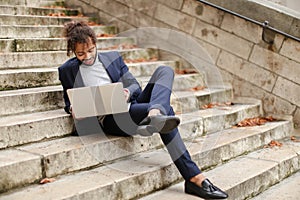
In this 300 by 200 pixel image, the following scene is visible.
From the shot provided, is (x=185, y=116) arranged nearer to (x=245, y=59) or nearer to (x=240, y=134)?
(x=240, y=134)

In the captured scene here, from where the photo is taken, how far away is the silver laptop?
349 cm

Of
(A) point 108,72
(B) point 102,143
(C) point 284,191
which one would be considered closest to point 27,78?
(A) point 108,72

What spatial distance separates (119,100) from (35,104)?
3.15ft

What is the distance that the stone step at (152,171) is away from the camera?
302cm

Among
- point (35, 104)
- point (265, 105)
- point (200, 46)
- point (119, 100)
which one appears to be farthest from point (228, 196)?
point (200, 46)

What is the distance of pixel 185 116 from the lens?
493 centimetres

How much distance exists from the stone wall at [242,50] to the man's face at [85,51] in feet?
8.97

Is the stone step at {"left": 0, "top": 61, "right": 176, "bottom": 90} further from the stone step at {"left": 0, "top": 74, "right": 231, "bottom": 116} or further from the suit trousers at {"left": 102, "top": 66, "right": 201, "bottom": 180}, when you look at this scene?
the suit trousers at {"left": 102, "top": 66, "right": 201, "bottom": 180}

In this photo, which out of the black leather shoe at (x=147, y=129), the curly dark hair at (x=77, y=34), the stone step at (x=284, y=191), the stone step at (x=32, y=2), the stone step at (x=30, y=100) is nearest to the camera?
the black leather shoe at (x=147, y=129)

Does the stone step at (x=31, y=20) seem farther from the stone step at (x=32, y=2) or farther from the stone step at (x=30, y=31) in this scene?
the stone step at (x=32, y=2)

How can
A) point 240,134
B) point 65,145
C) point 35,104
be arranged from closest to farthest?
point 65,145 → point 35,104 → point 240,134

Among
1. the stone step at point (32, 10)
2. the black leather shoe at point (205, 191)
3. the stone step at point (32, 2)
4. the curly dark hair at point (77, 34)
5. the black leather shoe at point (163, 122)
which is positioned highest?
the stone step at point (32, 2)

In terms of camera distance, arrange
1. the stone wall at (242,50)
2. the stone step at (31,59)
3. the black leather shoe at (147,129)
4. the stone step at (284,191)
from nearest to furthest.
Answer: the black leather shoe at (147,129) → the stone step at (284,191) → the stone step at (31,59) → the stone wall at (242,50)

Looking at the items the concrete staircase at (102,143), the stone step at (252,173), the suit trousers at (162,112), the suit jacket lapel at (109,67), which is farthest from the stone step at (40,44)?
the stone step at (252,173)
